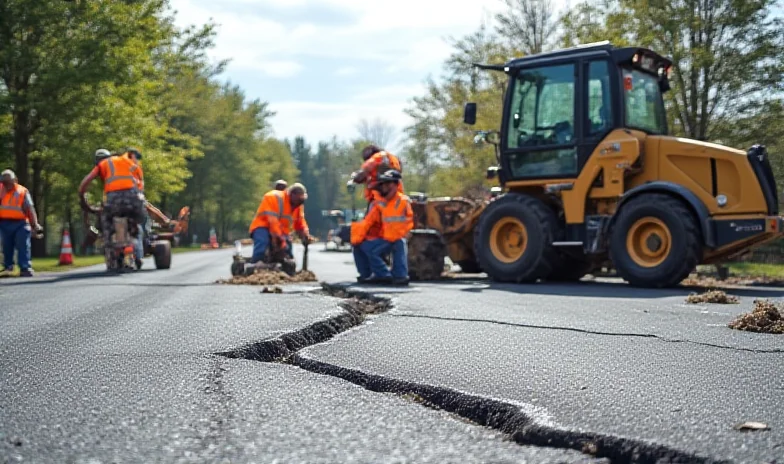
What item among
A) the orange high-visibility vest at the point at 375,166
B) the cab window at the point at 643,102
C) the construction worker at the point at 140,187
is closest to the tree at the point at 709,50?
the cab window at the point at 643,102

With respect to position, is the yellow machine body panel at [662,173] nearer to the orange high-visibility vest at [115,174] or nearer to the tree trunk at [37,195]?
the orange high-visibility vest at [115,174]

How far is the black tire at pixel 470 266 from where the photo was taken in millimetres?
13149

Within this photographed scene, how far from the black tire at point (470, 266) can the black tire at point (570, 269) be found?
1.84 meters

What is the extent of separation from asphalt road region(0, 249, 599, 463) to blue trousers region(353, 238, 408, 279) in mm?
4926

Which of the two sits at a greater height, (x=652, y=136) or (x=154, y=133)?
(x=154, y=133)

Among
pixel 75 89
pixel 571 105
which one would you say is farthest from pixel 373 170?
pixel 75 89

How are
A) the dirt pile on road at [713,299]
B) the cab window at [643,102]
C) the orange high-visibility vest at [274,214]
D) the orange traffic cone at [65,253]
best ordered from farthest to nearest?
the orange traffic cone at [65,253], the orange high-visibility vest at [274,214], the cab window at [643,102], the dirt pile on road at [713,299]

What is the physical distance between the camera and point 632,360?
4.16 meters

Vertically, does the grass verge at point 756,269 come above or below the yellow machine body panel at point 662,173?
below

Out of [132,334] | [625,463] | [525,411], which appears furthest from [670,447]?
[132,334]

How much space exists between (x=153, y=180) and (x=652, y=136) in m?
17.2

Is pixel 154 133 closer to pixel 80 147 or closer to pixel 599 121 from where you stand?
pixel 80 147

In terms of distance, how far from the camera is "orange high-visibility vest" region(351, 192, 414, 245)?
10.5 metres

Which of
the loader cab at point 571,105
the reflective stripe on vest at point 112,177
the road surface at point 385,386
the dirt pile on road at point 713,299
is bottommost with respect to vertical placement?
the dirt pile on road at point 713,299
